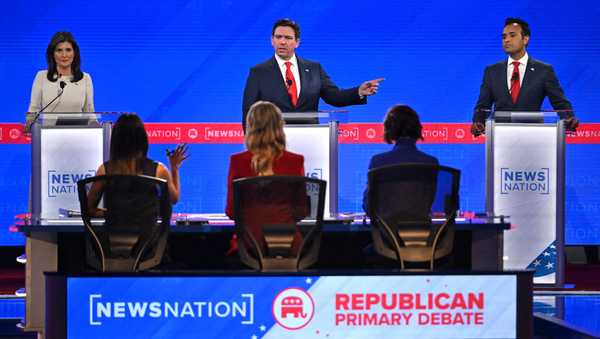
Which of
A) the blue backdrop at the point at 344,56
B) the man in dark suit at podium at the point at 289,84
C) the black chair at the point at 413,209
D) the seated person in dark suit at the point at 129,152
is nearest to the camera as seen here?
the black chair at the point at 413,209

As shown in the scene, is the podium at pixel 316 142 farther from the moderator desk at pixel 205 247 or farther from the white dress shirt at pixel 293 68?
the white dress shirt at pixel 293 68

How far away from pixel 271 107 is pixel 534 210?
252 cm

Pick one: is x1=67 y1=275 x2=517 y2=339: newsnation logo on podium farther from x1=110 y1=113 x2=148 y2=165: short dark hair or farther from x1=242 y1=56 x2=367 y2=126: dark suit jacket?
x1=242 y1=56 x2=367 y2=126: dark suit jacket

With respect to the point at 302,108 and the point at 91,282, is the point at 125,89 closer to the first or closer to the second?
the point at 302,108

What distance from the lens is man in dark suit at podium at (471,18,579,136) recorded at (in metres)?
6.39

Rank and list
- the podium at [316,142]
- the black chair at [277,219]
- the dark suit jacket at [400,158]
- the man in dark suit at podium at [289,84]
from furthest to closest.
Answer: the man in dark suit at podium at [289,84] < the podium at [316,142] < the dark suit jacket at [400,158] < the black chair at [277,219]

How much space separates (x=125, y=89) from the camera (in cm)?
824

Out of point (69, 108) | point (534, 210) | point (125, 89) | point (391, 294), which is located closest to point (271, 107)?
point (391, 294)

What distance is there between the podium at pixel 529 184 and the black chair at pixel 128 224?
2585 millimetres

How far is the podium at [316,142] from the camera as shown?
486cm

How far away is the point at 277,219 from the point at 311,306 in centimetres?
63

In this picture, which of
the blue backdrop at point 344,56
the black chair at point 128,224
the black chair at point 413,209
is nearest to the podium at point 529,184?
the black chair at point 413,209

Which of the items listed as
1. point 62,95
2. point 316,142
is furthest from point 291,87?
point 62,95

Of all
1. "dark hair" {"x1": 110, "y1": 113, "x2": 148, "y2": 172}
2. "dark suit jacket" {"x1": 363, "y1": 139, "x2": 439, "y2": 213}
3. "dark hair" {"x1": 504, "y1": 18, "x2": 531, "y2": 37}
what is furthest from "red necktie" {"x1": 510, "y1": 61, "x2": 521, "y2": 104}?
"dark hair" {"x1": 110, "y1": 113, "x2": 148, "y2": 172}
